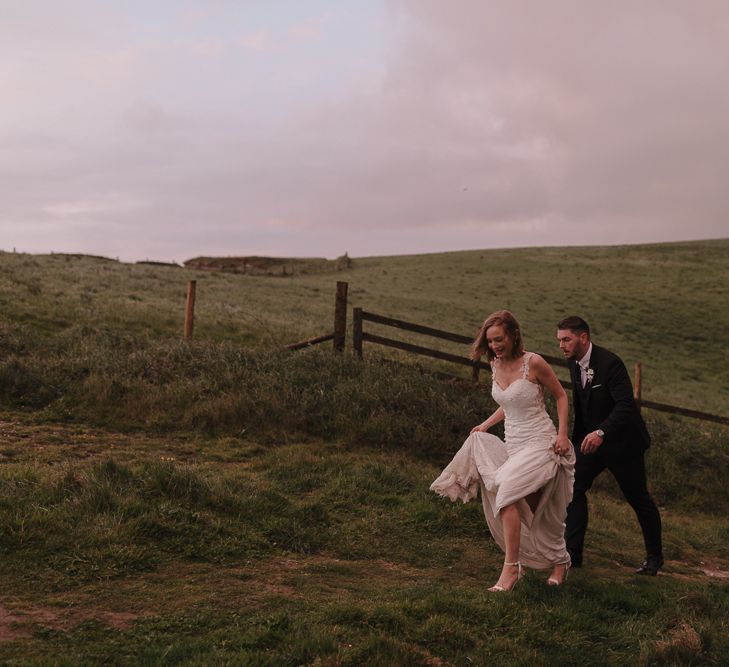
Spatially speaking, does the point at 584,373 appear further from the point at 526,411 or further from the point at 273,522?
the point at 273,522

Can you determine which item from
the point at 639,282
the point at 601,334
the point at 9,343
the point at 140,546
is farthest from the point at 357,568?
the point at 639,282

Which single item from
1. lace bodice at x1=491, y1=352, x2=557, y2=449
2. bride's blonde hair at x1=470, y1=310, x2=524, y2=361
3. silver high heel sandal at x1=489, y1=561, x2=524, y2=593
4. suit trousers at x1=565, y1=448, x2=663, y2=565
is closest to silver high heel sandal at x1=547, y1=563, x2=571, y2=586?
silver high heel sandal at x1=489, y1=561, x2=524, y2=593

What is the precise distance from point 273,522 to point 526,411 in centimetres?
263

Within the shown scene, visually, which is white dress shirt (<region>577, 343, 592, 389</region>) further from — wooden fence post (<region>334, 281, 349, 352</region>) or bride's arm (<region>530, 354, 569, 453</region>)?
wooden fence post (<region>334, 281, 349, 352</region>)

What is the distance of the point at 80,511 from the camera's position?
6090 millimetres

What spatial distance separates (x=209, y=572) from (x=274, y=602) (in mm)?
801

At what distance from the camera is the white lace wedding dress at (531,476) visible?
5.66 metres

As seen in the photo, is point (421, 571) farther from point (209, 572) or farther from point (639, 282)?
point (639, 282)

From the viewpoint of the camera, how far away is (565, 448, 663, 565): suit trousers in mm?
6699

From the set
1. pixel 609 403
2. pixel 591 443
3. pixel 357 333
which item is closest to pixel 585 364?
pixel 609 403

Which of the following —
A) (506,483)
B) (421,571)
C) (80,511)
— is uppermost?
(506,483)

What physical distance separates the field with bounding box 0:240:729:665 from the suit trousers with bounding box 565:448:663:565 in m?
0.37

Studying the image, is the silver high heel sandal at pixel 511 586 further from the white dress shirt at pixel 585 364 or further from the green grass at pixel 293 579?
the white dress shirt at pixel 585 364

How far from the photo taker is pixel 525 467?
566 cm
